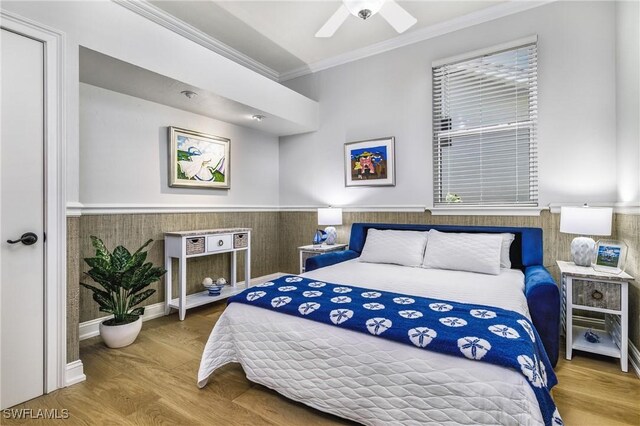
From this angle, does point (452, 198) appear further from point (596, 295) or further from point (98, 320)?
point (98, 320)

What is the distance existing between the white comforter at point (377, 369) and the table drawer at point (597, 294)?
392 mm

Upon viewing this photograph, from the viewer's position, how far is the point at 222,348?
200cm

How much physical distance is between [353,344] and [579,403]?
140cm

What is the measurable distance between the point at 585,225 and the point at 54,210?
3.66m

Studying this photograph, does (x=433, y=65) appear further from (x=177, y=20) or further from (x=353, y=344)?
(x=353, y=344)

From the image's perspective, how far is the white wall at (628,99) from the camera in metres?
2.20

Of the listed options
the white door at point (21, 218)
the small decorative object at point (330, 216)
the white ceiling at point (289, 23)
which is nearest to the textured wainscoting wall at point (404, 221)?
the small decorative object at point (330, 216)

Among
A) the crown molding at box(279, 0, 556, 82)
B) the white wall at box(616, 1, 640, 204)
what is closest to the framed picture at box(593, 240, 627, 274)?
the white wall at box(616, 1, 640, 204)

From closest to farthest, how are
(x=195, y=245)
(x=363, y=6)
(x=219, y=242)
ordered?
(x=363, y=6), (x=195, y=245), (x=219, y=242)

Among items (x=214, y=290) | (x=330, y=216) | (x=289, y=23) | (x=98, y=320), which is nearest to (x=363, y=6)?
Result: (x=289, y=23)

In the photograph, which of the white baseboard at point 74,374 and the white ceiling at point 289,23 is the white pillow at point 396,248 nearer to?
the white ceiling at point 289,23

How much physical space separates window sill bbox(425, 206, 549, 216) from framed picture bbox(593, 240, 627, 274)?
0.58 meters

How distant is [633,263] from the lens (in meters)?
2.27

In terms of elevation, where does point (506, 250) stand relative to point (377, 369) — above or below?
above
